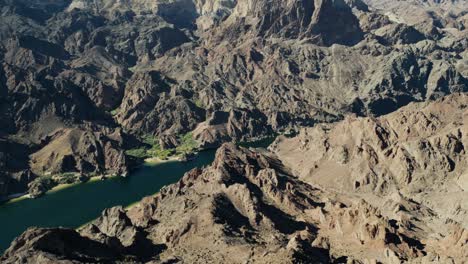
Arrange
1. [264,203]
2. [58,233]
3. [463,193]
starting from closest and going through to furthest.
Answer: [58,233] → [264,203] → [463,193]

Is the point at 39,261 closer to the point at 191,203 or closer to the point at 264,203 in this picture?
the point at 191,203

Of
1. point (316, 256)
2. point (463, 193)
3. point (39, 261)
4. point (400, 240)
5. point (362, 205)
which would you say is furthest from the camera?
point (463, 193)

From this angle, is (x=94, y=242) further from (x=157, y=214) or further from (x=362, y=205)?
(x=362, y=205)

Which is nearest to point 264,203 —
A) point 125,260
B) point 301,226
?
point 301,226

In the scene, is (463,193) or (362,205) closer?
(362,205)

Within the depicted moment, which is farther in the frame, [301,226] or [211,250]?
[301,226]

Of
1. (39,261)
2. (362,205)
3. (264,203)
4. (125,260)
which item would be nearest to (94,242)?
(125,260)

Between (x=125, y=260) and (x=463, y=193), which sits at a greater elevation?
(x=125, y=260)

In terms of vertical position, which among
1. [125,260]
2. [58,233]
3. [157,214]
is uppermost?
[58,233]

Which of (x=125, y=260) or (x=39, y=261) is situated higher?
(x=39, y=261)
